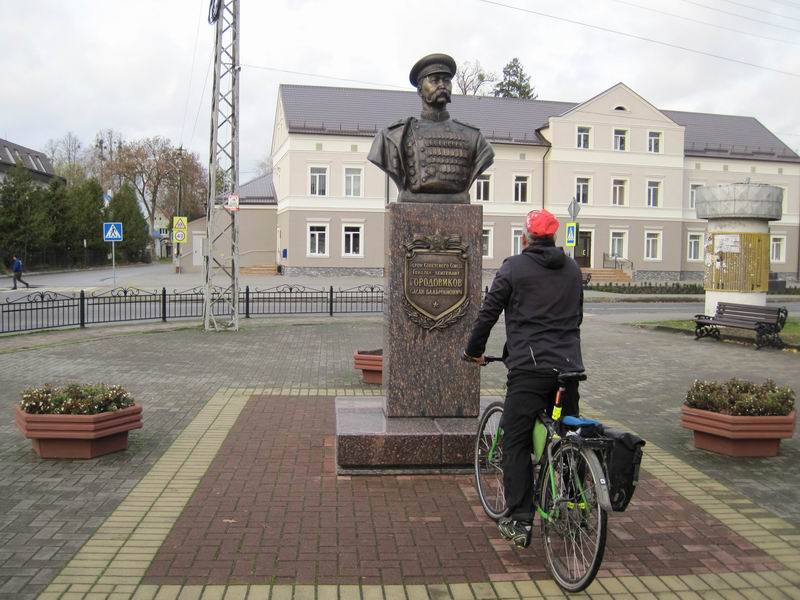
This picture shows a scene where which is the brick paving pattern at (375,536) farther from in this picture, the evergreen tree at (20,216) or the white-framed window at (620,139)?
the white-framed window at (620,139)

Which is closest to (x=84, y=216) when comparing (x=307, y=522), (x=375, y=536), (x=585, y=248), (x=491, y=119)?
(x=491, y=119)

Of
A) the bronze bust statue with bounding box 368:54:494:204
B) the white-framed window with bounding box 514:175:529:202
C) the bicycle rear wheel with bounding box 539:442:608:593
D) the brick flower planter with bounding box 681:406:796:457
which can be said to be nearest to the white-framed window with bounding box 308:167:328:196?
the white-framed window with bounding box 514:175:529:202

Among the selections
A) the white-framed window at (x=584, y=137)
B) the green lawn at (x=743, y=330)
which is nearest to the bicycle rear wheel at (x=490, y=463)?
the green lawn at (x=743, y=330)

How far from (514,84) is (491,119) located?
3405cm

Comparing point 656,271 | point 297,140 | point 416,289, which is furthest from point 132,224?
point 416,289

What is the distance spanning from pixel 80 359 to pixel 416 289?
831cm

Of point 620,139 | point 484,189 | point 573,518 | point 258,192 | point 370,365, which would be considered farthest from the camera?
point 258,192

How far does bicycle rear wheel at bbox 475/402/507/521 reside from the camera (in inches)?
194

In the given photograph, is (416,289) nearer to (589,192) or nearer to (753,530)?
(753,530)

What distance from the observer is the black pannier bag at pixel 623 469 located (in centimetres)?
362

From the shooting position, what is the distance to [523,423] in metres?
4.32

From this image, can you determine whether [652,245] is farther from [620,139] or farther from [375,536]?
[375,536]

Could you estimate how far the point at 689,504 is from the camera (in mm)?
5434

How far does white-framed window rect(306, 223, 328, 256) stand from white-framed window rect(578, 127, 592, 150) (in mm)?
17485
